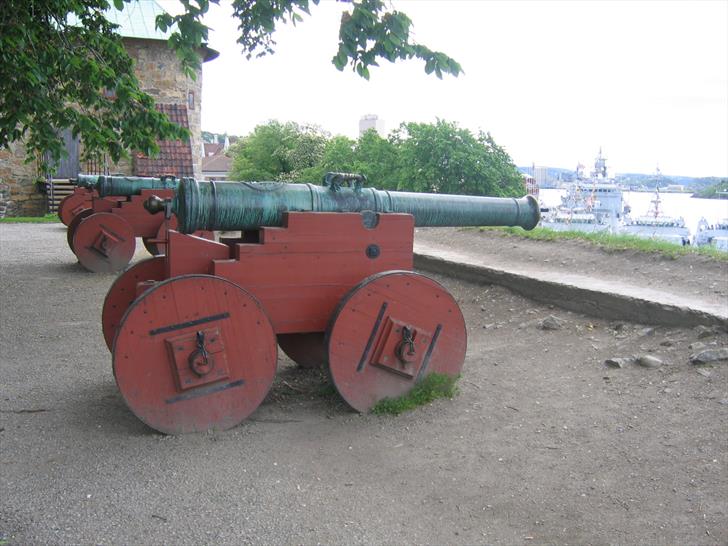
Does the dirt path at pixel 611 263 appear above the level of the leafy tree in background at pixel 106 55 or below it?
below

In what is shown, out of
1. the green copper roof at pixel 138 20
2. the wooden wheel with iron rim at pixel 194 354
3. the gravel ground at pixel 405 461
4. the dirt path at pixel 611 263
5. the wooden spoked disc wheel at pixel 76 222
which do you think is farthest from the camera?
the green copper roof at pixel 138 20

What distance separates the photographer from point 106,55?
337 inches

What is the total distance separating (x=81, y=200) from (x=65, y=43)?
6.82 meters

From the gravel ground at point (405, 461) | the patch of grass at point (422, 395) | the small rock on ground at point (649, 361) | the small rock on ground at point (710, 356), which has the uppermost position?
the small rock on ground at point (710, 356)

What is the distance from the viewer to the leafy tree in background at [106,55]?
5.13 metres

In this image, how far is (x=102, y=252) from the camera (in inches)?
387

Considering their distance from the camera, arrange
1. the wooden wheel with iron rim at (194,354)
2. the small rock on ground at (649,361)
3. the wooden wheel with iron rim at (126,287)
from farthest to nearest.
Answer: the small rock on ground at (649,361)
the wooden wheel with iron rim at (126,287)
the wooden wheel with iron rim at (194,354)

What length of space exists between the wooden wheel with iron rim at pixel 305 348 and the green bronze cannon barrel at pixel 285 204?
1.18 m

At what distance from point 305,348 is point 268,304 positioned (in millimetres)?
1204

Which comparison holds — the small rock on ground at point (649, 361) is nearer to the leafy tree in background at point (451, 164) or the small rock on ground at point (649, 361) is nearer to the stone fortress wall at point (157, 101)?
the leafy tree in background at point (451, 164)

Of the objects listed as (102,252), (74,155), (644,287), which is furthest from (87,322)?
(74,155)

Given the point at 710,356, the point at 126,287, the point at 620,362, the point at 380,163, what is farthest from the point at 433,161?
the point at 126,287

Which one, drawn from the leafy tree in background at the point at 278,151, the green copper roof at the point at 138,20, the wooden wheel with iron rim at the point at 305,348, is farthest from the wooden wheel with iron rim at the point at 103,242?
the leafy tree in background at the point at 278,151

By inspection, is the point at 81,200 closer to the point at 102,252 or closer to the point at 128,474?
the point at 102,252
